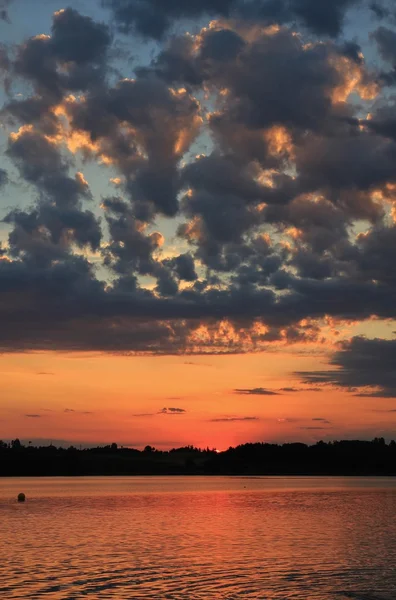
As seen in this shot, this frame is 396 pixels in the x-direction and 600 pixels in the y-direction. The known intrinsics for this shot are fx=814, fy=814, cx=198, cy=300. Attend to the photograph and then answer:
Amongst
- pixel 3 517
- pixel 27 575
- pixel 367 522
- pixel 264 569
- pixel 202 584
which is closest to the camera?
pixel 202 584

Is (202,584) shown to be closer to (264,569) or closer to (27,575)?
(264,569)

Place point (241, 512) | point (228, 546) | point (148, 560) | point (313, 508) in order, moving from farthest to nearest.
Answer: point (313, 508)
point (241, 512)
point (228, 546)
point (148, 560)

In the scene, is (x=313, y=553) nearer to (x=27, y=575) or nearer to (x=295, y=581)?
(x=295, y=581)

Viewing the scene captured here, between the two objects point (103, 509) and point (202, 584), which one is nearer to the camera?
point (202, 584)

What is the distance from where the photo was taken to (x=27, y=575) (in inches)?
2079

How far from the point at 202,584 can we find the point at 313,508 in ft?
277

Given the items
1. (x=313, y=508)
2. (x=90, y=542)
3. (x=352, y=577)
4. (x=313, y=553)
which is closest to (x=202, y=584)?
(x=352, y=577)

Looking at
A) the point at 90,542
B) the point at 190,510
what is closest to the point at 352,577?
the point at 90,542

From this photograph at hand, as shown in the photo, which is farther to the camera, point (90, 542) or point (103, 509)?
point (103, 509)

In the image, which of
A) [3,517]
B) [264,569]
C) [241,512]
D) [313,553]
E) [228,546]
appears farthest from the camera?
[241,512]

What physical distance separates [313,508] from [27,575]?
84.4 metres

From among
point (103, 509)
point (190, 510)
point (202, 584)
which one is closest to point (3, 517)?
point (103, 509)

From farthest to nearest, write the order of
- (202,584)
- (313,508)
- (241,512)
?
1. (313,508)
2. (241,512)
3. (202,584)

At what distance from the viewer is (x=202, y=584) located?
1953 inches
